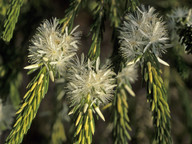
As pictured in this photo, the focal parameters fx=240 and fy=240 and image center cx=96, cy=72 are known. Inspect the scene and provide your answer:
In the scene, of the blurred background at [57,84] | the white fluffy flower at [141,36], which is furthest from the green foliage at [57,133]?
the white fluffy flower at [141,36]

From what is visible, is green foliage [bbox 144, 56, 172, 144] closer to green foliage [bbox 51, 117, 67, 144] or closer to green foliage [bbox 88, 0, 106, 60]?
green foliage [bbox 88, 0, 106, 60]

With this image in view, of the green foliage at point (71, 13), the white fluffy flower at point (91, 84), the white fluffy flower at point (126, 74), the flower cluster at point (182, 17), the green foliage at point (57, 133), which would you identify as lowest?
the green foliage at point (57, 133)

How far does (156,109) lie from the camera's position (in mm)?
961

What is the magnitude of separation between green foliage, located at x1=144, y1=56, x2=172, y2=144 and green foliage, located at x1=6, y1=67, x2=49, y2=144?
0.43 metres

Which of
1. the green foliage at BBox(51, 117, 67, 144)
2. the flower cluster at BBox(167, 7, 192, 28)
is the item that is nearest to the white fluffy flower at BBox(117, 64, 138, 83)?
the flower cluster at BBox(167, 7, 192, 28)

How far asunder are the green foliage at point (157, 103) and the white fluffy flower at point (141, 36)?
2.5 inches

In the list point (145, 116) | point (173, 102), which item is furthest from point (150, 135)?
point (173, 102)

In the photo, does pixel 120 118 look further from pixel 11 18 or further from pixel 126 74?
pixel 11 18

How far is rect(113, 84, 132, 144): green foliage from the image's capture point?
919mm

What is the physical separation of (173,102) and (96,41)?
1.61 m

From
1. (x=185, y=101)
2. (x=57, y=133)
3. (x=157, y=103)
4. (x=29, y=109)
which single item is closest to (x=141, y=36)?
(x=157, y=103)

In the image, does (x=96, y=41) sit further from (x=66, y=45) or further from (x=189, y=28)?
(x=189, y=28)

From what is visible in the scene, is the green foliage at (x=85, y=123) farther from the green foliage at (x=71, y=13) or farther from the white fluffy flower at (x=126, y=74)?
the green foliage at (x=71, y=13)

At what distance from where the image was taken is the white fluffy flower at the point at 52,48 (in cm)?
101
